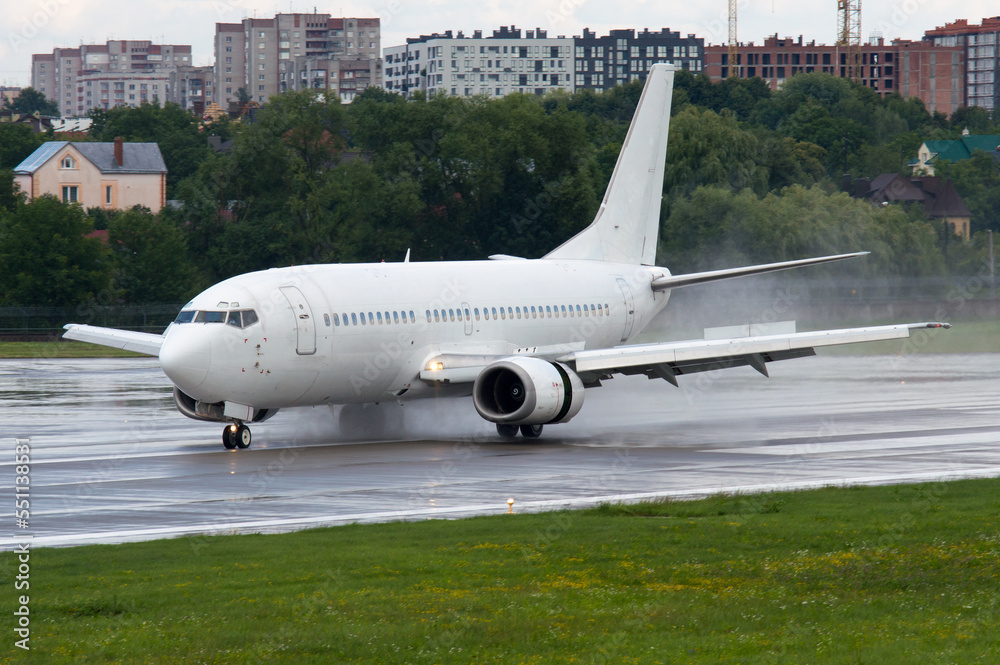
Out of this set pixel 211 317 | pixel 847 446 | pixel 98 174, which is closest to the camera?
pixel 211 317

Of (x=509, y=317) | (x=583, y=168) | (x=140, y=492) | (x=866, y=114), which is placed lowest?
(x=140, y=492)

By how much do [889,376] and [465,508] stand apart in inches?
1208

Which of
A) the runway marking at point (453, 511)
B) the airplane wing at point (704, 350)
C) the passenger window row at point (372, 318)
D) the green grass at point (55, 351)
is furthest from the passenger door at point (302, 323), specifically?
the green grass at point (55, 351)

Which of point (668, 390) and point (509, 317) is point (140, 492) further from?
point (668, 390)

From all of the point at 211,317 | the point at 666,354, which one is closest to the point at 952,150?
the point at 666,354

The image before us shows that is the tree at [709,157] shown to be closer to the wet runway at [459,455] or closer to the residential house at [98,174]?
the wet runway at [459,455]

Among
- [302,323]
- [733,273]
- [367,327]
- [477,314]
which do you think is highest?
[733,273]

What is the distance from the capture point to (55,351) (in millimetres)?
65125

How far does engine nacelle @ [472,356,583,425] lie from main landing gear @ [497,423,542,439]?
48 cm

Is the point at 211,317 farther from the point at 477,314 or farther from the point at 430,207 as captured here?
the point at 430,207

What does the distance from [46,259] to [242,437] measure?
47151 mm

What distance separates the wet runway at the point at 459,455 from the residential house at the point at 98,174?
91.3 m

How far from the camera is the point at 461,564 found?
1502 cm

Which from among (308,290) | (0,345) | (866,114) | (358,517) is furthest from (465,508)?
(866,114)
